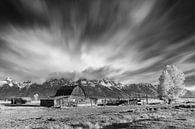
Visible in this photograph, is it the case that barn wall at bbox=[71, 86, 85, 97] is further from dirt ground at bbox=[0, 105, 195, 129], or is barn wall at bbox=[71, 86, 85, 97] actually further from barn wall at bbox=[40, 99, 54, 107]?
dirt ground at bbox=[0, 105, 195, 129]

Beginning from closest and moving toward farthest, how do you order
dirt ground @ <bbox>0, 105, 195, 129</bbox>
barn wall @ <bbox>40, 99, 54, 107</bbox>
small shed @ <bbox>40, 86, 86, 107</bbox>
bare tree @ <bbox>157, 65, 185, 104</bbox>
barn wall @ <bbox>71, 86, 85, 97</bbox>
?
dirt ground @ <bbox>0, 105, 195, 129</bbox>
bare tree @ <bbox>157, 65, 185, 104</bbox>
small shed @ <bbox>40, 86, 86, 107</bbox>
barn wall @ <bbox>40, 99, 54, 107</bbox>
barn wall @ <bbox>71, 86, 85, 97</bbox>

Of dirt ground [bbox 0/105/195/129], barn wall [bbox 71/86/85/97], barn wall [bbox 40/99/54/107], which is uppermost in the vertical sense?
barn wall [bbox 71/86/85/97]

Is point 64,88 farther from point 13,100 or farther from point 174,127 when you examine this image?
point 174,127

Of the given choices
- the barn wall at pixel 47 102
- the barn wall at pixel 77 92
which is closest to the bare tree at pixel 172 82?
the barn wall at pixel 77 92

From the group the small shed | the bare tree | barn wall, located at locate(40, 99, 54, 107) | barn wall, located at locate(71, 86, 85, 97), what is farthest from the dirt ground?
barn wall, located at locate(71, 86, 85, 97)

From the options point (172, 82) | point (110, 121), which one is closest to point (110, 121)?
point (110, 121)

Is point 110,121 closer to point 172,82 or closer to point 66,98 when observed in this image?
point 172,82

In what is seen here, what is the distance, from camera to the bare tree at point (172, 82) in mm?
73750

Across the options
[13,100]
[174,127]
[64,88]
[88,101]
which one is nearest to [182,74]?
[88,101]

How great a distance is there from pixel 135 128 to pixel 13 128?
14.3 metres

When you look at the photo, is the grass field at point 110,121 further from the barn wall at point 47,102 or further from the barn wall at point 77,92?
the barn wall at point 77,92

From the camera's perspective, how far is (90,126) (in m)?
22.5

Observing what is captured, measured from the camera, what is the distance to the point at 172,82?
243 feet

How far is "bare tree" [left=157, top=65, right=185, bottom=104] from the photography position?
242 feet
